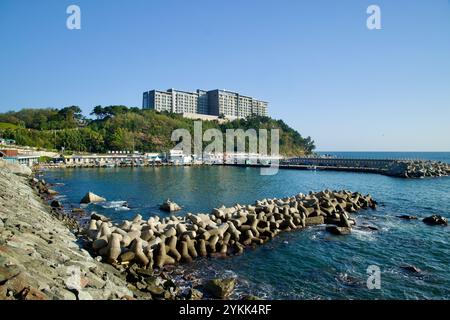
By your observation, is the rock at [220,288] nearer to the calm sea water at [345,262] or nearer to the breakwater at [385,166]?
the calm sea water at [345,262]

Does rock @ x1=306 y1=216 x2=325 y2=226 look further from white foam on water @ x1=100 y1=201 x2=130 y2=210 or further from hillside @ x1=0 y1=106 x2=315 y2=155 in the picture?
hillside @ x1=0 y1=106 x2=315 y2=155

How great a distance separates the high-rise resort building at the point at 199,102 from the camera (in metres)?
172

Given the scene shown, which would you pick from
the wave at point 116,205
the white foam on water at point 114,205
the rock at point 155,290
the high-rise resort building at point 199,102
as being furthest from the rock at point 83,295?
the high-rise resort building at point 199,102

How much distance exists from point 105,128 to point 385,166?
96.4m

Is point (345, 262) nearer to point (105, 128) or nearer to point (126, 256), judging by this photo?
point (126, 256)

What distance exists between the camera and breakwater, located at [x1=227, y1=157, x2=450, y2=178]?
62.2 metres

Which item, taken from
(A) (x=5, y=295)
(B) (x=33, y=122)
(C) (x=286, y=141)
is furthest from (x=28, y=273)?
(C) (x=286, y=141)

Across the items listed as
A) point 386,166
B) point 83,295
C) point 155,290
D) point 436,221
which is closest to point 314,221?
point 436,221

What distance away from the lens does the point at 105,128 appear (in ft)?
397

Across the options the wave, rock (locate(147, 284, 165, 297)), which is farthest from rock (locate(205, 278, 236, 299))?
the wave

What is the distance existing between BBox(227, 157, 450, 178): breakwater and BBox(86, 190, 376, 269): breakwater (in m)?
45.0
